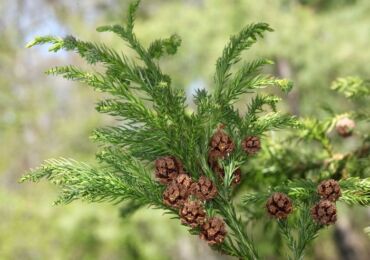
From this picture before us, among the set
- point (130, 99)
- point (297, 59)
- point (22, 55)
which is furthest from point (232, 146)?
point (22, 55)

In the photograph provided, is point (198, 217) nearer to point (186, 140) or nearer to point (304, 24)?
point (186, 140)

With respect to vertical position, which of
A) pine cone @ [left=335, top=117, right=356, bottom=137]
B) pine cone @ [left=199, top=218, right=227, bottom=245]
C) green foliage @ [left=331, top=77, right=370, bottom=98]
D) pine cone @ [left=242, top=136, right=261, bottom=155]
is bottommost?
pine cone @ [left=199, top=218, right=227, bottom=245]

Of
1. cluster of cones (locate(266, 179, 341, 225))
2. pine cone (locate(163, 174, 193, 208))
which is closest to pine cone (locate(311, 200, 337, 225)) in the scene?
cluster of cones (locate(266, 179, 341, 225))

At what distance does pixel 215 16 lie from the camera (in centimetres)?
982

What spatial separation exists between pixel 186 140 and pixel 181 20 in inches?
374

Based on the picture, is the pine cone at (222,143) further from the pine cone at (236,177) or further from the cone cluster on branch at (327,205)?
the cone cluster on branch at (327,205)

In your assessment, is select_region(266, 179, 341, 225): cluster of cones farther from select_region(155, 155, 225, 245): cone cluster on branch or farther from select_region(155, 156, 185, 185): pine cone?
select_region(155, 156, 185, 185): pine cone

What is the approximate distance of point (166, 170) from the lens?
1.40m

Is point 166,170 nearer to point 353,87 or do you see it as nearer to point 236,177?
point 236,177

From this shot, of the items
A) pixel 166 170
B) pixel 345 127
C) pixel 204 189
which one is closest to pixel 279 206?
pixel 204 189

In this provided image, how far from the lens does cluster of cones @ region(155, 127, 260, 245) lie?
4.34 ft

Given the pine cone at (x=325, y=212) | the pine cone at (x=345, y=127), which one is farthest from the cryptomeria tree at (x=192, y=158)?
the pine cone at (x=345, y=127)

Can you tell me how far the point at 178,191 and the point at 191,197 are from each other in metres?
0.06

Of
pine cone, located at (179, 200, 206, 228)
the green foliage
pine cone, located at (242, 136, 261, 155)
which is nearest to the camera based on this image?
pine cone, located at (179, 200, 206, 228)
